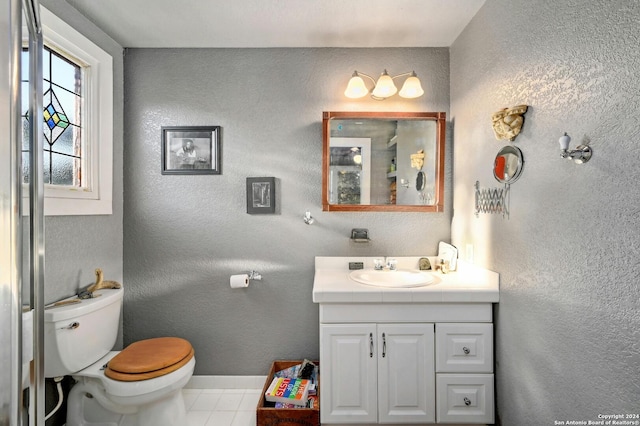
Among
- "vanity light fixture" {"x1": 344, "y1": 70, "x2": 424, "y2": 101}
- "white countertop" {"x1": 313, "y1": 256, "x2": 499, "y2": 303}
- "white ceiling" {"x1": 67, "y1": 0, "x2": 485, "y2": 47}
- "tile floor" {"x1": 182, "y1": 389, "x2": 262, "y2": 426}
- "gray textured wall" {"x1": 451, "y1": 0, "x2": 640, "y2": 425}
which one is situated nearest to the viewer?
"gray textured wall" {"x1": 451, "y1": 0, "x2": 640, "y2": 425}

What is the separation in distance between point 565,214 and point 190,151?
210 centimetres

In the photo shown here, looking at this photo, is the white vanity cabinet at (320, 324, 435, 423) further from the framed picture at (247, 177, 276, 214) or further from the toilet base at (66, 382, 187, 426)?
the framed picture at (247, 177, 276, 214)

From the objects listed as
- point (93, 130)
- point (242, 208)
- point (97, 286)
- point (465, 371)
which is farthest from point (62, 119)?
point (465, 371)

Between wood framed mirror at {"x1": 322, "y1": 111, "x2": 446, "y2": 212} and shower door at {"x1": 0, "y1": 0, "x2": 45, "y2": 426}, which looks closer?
shower door at {"x1": 0, "y1": 0, "x2": 45, "y2": 426}

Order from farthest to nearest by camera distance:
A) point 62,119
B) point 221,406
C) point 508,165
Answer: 1. point 221,406
2. point 62,119
3. point 508,165

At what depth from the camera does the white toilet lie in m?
1.46

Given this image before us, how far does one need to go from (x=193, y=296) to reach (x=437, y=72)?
2298 millimetres

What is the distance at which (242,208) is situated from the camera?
2.12 metres

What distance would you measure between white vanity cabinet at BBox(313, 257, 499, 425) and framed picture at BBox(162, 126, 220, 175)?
3.91 ft

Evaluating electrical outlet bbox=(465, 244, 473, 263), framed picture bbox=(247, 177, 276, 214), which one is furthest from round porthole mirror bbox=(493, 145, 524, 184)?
framed picture bbox=(247, 177, 276, 214)

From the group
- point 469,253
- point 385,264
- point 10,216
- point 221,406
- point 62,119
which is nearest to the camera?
point 10,216

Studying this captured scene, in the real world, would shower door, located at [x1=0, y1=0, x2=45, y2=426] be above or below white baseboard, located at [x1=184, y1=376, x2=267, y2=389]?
above

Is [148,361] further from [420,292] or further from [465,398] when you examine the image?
[465,398]

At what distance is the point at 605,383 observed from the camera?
3.24 feet
